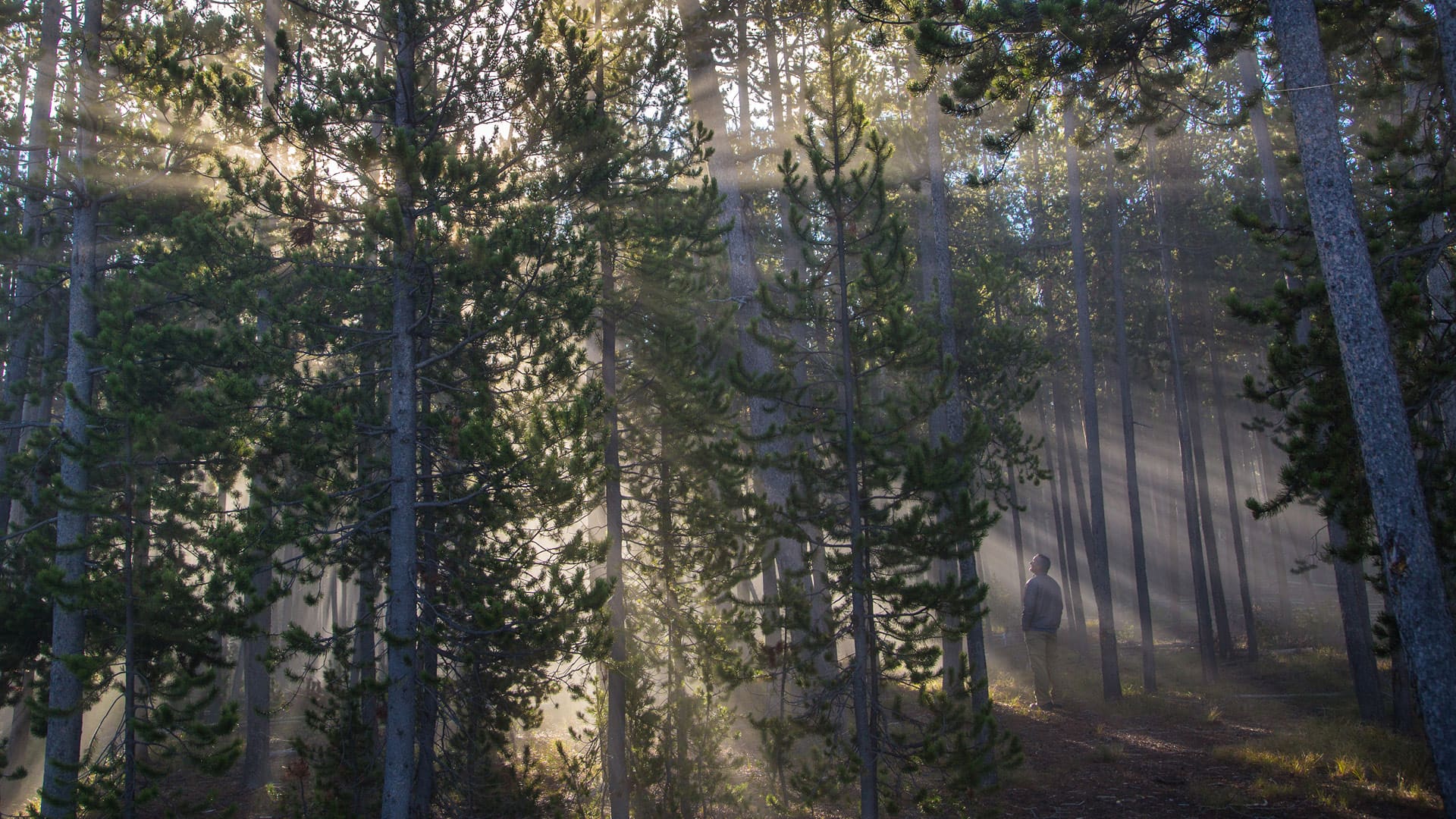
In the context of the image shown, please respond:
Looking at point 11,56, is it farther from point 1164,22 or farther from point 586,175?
point 1164,22

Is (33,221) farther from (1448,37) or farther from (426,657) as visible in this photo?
(1448,37)

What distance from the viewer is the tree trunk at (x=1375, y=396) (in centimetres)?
611

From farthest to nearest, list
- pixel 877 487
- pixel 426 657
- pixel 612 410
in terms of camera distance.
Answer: pixel 612 410, pixel 426 657, pixel 877 487

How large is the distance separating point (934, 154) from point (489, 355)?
7892 mm

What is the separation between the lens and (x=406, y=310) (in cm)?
826

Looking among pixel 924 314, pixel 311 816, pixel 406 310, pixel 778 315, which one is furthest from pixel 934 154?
pixel 311 816

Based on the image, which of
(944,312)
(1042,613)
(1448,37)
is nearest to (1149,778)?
(1042,613)

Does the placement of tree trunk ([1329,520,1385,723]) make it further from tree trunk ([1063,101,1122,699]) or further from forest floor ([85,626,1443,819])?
tree trunk ([1063,101,1122,699])

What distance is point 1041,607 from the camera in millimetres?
14023

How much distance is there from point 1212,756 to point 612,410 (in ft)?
31.4

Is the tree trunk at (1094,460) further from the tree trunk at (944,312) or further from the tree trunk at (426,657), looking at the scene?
the tree trunk at (426,657)

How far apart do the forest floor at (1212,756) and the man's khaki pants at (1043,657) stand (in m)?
0.38

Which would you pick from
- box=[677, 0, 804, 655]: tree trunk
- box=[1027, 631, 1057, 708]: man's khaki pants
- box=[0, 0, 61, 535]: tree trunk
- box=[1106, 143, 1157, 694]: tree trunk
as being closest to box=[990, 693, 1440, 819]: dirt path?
box=[1027, 631, 1057, 708]: man's khaki pants

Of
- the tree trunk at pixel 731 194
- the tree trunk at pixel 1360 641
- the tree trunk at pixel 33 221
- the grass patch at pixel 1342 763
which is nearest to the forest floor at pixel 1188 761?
the grass patch at pixel 1342 763
